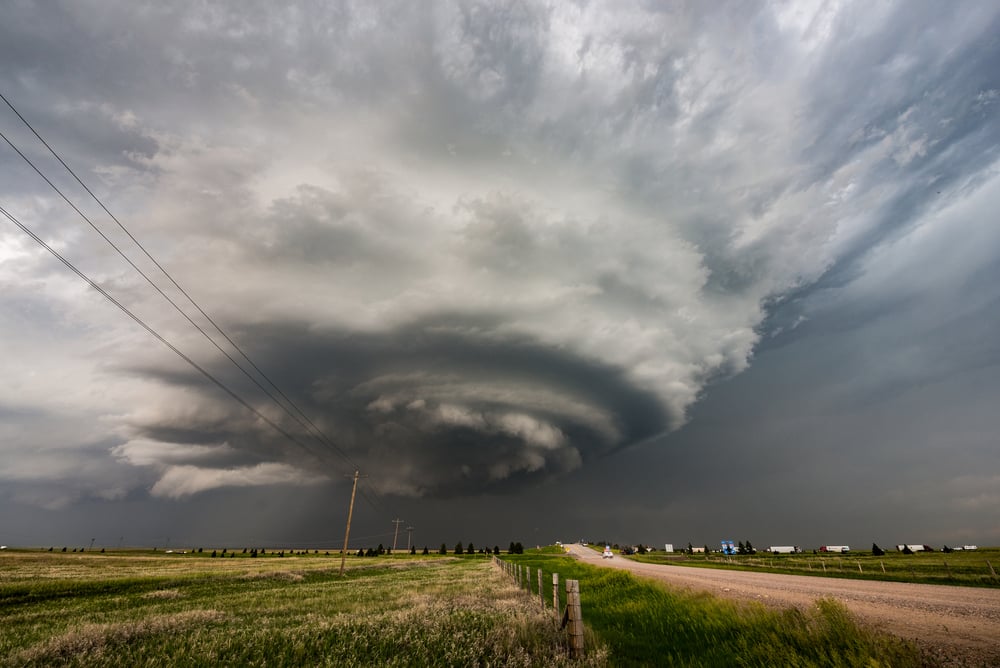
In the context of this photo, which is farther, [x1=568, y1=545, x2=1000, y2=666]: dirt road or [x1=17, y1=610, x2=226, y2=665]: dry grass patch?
[x1=568, y1=545, x2=1000, y2=666]: dirt road

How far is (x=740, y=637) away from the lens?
10039 mm

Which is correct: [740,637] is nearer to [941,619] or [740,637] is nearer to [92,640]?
[941,619]

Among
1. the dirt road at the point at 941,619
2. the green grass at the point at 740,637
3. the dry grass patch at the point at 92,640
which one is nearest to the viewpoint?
the green grass at the point at 740,637

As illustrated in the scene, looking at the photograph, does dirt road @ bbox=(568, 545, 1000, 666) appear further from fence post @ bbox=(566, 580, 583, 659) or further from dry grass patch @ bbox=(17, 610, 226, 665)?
dry grass patch @ bbox=(17, 610, 226, 665)

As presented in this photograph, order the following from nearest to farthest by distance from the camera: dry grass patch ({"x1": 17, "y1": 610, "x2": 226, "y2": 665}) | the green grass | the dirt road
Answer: the green grass < dry grass patch ({"x1": 17, "y1": 610, "x2": 226, "y2": 665}) < the dirt road

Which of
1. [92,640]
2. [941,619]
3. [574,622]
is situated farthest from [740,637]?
[92,640]

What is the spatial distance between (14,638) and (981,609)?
96.9 ft

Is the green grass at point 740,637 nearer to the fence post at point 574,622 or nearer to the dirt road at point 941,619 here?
the dirt road at point 941,619

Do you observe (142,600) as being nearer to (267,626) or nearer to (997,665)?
(267,626)

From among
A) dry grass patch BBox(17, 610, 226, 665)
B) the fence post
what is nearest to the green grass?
the fence post

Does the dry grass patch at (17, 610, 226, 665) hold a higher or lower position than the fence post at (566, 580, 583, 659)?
lower

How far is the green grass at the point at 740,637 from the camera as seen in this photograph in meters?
7.99

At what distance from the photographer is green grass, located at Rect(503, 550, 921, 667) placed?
315 inches

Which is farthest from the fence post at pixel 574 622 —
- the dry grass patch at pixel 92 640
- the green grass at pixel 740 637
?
the dry grass patch at pixel 92 640
